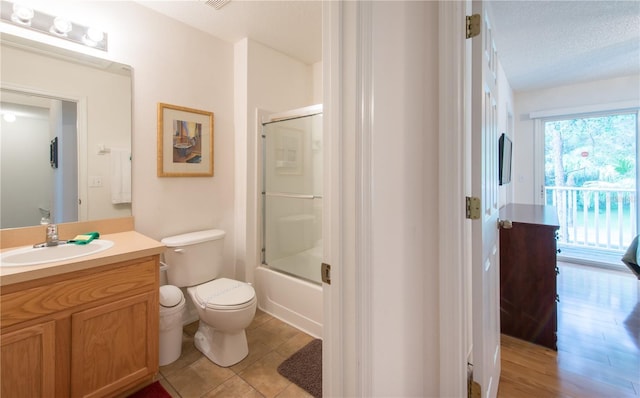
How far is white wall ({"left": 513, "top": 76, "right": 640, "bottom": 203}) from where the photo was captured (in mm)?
3498

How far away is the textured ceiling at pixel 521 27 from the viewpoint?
2023 mm

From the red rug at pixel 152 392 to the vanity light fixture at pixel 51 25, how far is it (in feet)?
6.87

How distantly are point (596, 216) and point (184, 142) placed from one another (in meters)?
5.20

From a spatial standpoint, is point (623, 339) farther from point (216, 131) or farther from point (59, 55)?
point (59, 55)

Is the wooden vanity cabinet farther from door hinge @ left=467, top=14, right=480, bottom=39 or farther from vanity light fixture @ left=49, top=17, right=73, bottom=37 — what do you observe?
door hinge @ left=467, top=14, right=480, bottom=39

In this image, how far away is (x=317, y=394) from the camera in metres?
1.57

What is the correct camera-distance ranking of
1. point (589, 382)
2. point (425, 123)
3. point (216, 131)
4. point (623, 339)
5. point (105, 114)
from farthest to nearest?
point (216, 131), point (623, 339), point (105, 114), point (589, 382), point (425, 123)

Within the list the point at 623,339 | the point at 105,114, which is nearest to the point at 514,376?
the point at 623,339

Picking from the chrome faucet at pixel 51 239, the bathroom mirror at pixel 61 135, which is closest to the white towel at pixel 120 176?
the bathroom mirror at pixel 61 135

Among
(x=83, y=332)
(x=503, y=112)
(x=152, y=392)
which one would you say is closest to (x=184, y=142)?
(x=83, y=332)

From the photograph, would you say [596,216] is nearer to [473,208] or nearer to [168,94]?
→ [473,208]

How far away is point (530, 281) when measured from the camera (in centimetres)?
205

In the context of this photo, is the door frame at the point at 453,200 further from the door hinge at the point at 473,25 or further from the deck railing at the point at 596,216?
the deck railing at the point at 596,216

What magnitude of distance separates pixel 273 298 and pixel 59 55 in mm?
2205
